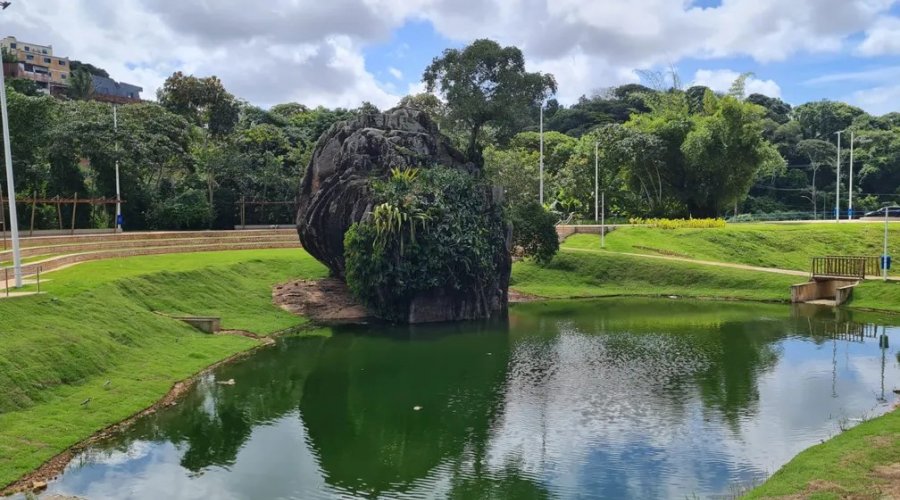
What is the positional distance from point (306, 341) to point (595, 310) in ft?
56.8

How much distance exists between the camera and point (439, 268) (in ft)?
111

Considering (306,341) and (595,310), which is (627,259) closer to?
(595,310)

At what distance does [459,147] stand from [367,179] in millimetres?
19013

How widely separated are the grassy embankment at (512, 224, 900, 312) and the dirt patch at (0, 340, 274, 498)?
26.4 metres

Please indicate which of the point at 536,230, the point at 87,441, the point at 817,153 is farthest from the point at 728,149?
the point at 87,441

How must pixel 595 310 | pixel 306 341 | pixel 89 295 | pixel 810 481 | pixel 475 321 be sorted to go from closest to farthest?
pixel 810 481 → pixel 89 295 → pixel 306 341 → pixel 475 321 → pixel 595 310

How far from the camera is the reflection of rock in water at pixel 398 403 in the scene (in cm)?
1609

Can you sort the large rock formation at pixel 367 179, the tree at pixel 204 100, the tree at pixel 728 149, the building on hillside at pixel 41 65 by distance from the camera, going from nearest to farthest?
1. the large rock formation at pixel 367 179
2. the tree at pixel 728 149
3. the tree at pixel 204 100
4. the building on hillside at pixel 41 65

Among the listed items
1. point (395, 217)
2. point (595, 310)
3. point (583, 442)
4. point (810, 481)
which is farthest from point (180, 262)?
point (810, 481)

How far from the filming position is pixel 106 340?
22.9 meters

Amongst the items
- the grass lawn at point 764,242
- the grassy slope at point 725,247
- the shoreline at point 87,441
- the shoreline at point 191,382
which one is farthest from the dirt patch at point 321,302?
the grass lawn at point 764,242

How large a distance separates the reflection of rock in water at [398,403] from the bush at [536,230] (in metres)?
15.4

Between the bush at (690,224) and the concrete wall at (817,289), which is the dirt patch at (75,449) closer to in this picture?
the concrete wall at (817,289)

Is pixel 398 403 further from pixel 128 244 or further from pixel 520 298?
pixel 128 244
